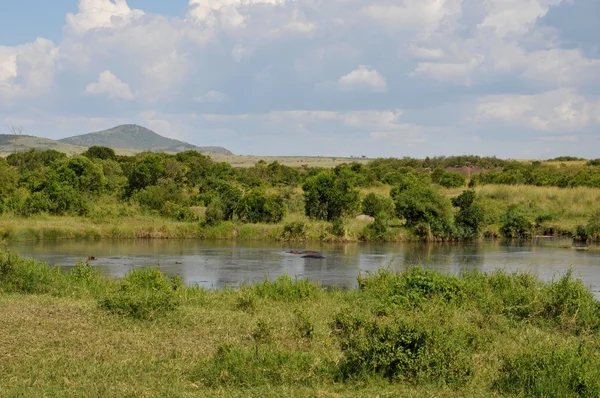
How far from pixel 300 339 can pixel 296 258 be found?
16.9m

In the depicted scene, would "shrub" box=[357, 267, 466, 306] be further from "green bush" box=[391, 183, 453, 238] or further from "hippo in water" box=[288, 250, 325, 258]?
"green bush" box=[391, 183, 453, 238]

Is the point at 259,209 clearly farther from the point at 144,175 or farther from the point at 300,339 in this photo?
the point at 300,339

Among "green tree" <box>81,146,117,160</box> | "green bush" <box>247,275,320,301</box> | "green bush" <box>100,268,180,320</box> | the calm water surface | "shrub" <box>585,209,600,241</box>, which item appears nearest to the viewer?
"green bush" <box>100,268,180,320</box>

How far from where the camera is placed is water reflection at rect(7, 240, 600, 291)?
72.5 ft

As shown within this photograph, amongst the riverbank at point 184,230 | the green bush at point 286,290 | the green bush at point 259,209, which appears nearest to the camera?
the green bush at point 286,290

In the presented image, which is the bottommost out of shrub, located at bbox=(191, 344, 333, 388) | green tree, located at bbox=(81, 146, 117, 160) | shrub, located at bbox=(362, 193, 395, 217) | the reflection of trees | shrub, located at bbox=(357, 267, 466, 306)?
the reflection of trees

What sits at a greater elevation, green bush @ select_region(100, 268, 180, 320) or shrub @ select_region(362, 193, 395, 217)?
shrub @ select_region(362, 193, 395, 217)

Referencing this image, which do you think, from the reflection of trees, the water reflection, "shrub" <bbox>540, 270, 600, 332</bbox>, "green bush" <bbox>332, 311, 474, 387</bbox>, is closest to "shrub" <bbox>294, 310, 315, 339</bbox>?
"green bush" <bbox>332, 311, 474, 387</bbox>

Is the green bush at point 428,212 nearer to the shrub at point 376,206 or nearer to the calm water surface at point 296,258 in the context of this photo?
the calm water surface at point 296,258

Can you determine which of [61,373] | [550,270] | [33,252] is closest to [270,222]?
[33,252]

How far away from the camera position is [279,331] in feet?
33.9

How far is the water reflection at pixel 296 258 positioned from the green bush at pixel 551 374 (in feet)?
37.2

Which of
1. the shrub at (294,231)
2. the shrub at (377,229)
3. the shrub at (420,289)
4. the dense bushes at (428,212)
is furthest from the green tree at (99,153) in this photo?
the shrub at (420,289)

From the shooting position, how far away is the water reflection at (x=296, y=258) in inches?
870
